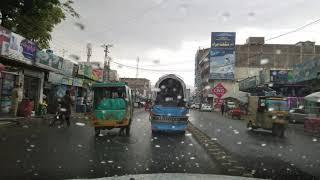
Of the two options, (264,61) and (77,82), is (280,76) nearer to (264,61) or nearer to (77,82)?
(77,82)

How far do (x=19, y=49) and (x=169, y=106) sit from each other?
1074 centimetres

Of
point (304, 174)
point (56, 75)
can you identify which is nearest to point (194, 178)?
point (304, 174)

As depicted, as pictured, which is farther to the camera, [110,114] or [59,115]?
[59,115]

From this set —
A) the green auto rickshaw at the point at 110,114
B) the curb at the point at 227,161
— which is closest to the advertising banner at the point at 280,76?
the green auto rickshaw at the point at 110,114

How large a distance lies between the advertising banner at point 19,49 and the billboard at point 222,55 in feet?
121

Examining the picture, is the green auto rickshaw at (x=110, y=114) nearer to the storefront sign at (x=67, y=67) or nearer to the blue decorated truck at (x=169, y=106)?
the blue decorated truck at (x=169, y=106)

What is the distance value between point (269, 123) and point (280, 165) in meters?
14.0

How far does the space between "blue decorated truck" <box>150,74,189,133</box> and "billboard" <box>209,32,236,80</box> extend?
38091 millimetres

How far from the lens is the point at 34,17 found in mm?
37094

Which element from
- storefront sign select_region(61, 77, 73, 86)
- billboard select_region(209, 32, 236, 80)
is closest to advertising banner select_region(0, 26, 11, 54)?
storefront sign select_region(61, 77, 73, 86)

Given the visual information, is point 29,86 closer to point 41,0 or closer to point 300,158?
point 41,0

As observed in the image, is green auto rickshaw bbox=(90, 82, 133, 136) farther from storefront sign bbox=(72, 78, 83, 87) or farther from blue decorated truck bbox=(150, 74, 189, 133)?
storefront sign bbox=(72, 78, 83, 87)

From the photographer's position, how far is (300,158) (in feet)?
45.7

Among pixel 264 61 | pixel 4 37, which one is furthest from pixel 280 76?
pixel 264 61
